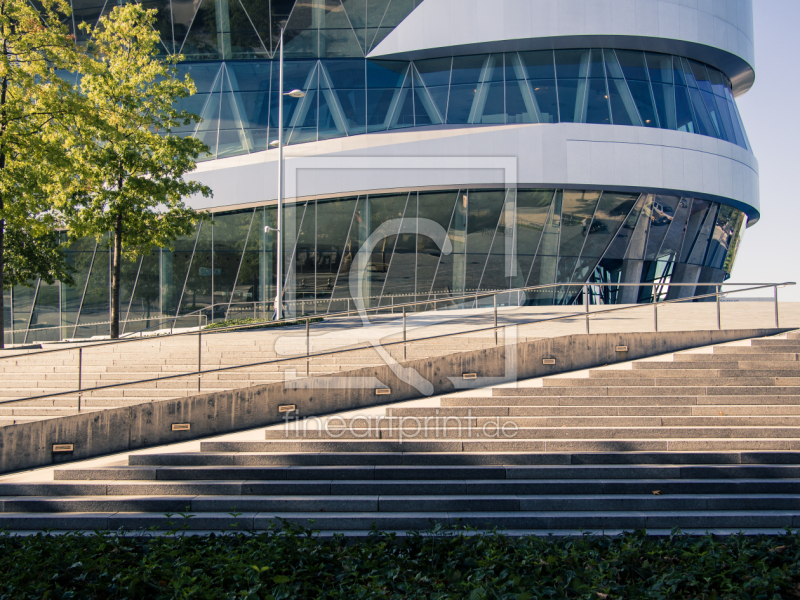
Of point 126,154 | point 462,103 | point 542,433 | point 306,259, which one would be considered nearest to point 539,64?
point 462,103

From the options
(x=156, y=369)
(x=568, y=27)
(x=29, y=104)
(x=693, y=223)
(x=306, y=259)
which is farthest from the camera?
(x=306, y=259)

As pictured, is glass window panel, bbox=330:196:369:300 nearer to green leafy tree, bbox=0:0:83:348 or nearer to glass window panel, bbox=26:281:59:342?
green leafy tree, bbox=0:0:83:348

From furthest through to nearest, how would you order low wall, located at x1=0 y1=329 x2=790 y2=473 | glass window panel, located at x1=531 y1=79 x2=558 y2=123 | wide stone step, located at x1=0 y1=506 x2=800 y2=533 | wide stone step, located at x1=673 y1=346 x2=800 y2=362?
1. glass window panel, located at x1=531 y1=79 x2=558 y2=123
2. wide stone step, located at x1=673 y1=346 x2=800 y2=362
3. low wall, located at x1=0 y1=329 x2=790 y2=473
4. wide stone step, located at x1=0 y1=506 x2=800 y2=533

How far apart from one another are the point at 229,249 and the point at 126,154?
29.7 feet

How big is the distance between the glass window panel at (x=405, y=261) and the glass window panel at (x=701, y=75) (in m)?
13.5

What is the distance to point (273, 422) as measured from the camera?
9.35 meters

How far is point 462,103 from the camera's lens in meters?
23.7

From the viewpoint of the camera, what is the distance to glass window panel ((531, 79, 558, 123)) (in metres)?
23.0

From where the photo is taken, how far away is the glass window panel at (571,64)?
23.5m

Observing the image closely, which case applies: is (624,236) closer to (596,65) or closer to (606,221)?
(606,221)

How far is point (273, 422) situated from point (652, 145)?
66.1 feet

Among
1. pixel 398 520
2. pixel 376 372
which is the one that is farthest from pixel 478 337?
pixel 398 520

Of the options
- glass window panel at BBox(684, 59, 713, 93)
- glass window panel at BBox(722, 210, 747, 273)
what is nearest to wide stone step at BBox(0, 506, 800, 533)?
glass window panel at BBox(684, 59, 713, 93)

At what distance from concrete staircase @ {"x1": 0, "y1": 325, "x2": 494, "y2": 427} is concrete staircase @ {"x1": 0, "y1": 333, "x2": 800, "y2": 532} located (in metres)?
1.78
